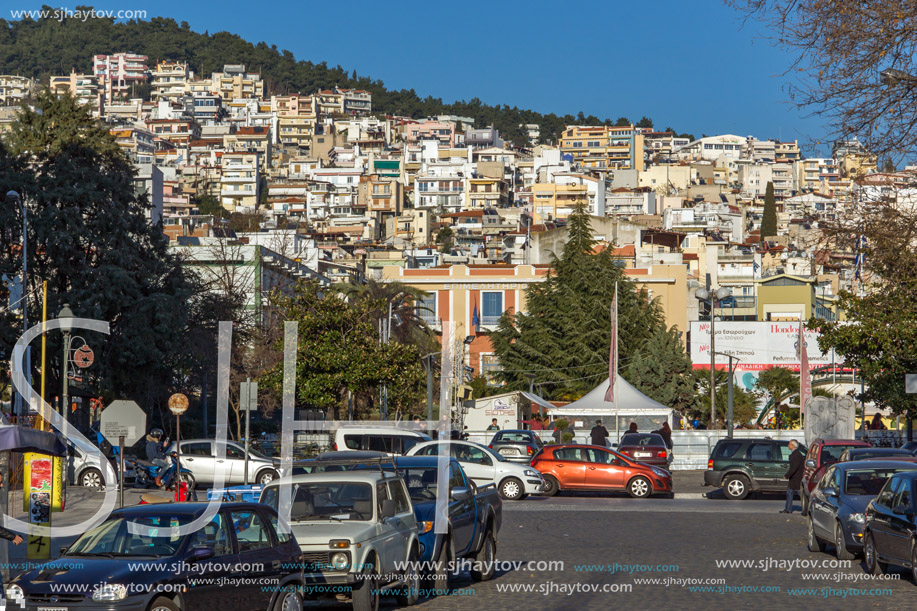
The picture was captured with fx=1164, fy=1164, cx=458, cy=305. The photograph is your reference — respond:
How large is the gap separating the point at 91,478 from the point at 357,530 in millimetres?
20338

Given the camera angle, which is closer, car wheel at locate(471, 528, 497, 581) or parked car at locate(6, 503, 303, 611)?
parked car at locate(6, 503, 303, 611)

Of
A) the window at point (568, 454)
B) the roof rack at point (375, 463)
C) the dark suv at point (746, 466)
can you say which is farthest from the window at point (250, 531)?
the dark suv at point (746, 466)

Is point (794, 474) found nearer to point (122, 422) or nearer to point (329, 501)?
point (122, 422)

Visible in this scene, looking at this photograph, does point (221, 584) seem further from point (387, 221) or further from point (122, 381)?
point (387, 221)

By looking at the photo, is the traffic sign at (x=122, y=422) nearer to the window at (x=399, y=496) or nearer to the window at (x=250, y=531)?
the window at (x=399, y=496)

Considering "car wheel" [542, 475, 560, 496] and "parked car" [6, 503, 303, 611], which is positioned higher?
"parked car" [6, 503, 303, 611]

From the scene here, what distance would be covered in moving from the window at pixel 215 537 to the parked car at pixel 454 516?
11.0 ft

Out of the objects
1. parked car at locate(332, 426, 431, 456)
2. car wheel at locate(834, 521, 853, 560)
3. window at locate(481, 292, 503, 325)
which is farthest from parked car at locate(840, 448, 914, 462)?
window at locate(481, 292, 503, 325)

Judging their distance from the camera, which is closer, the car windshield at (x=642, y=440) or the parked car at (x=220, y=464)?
the parked car at (x=220, y=464)

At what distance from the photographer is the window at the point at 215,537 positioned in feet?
34.3

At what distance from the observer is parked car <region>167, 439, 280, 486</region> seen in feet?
104

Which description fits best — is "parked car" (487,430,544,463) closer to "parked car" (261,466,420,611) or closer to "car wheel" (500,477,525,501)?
"car wheel" (500,477,525,501)

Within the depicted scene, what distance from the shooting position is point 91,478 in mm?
30500

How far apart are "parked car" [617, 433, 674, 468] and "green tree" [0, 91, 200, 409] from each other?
1772cm
